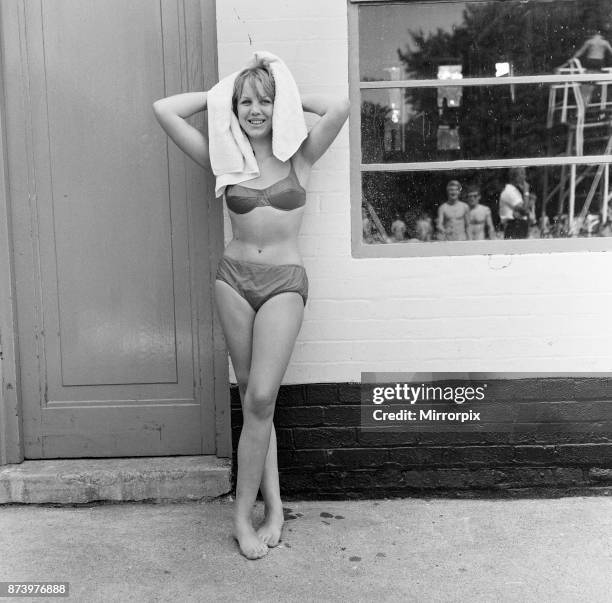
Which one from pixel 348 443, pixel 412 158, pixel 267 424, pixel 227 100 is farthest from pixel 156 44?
pixel 348 443

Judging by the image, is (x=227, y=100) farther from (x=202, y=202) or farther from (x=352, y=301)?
(x=352, y=301)

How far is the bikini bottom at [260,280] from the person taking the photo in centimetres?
303

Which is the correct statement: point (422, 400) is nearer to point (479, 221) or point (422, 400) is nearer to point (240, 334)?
point (479, 221)

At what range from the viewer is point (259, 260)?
3.07m

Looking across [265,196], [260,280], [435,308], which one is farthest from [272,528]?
[265,196]

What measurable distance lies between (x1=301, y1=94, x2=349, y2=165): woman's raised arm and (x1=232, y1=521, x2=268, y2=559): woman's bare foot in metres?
1.67

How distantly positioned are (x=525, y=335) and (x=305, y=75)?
5.56 feet

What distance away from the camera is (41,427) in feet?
12.6

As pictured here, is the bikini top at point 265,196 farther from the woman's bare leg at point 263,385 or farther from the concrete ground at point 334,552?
the concrete ground at point 334,552

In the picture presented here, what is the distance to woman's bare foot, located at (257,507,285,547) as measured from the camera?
315 centimetres

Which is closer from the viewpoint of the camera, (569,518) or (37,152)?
(569,518)

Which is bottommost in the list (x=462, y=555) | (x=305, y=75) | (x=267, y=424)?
(x=462, y=555)

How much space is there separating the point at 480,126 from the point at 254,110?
1242 millimetres

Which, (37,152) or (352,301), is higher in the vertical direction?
(37,152)
